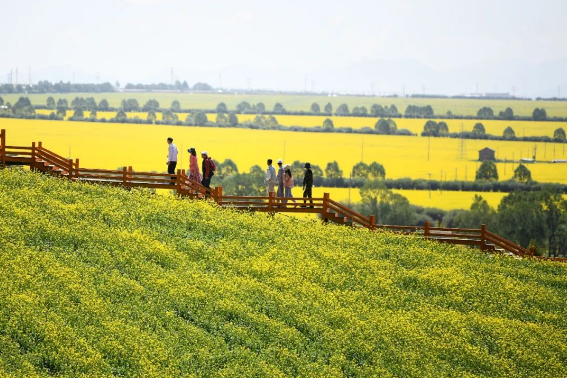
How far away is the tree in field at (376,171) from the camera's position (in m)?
142

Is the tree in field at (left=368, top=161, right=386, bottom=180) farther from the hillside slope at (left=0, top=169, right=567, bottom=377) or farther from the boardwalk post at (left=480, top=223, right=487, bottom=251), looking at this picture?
the hillside slope at (left=0, top=169, right=567, bottom=377)

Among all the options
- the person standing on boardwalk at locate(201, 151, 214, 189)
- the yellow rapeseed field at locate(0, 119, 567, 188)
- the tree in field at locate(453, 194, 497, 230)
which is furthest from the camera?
the yellow rapeseed field at locate(0, 119, 567, 188)

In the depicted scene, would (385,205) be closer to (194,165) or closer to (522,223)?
(522,223)

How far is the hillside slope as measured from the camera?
24438mm

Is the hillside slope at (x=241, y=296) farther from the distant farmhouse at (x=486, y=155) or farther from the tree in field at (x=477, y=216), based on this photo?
the distant farmhouse at (x=486, y=155)

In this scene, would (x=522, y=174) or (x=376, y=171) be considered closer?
(x=522, y=174)

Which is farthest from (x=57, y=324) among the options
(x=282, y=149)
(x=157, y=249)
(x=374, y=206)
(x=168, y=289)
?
(x=282, y=149)

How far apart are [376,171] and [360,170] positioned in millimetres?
4148

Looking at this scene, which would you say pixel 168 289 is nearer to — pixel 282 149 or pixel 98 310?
pixel 98 310

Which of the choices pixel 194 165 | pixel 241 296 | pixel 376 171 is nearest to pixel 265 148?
pixel 376 171

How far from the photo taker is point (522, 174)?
140750 millimetres

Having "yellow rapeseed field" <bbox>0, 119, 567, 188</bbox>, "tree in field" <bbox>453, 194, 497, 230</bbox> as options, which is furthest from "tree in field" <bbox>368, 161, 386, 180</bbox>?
"tree in field" <bbox>453, 194, 497, 230</bbox>

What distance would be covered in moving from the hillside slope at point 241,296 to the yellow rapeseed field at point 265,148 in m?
89.5

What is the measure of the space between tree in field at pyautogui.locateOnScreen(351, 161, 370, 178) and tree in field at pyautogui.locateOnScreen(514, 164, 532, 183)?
75.6 ft
